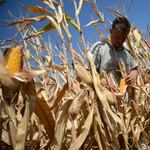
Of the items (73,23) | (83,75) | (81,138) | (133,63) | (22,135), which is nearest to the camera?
(22,135)

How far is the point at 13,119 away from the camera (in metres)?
0.75

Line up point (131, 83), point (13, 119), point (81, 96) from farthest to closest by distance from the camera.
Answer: point (131, 83) < point (81, 96) < point (13, 119)

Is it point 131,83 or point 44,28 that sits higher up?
point 44,28

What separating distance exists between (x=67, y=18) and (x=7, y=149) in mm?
966

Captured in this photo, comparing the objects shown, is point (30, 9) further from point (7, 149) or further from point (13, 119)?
point (7, 149)

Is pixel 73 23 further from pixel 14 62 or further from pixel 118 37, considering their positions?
pixel 118 37

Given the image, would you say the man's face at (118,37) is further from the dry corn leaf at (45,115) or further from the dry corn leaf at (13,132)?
the dry corn leaf at (13,132)

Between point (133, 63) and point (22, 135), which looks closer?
point (22, 135)

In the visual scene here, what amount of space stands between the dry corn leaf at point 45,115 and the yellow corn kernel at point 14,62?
0.79 feet

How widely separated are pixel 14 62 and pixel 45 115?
39 centimetres

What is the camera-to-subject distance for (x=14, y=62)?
2.66 ft

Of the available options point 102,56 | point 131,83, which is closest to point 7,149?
point 131,83

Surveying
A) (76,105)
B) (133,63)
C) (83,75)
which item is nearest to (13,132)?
(76,105)

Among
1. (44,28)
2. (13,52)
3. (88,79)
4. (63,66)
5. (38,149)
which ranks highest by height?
(44,28)
